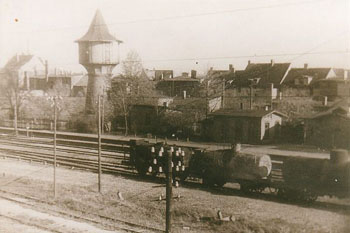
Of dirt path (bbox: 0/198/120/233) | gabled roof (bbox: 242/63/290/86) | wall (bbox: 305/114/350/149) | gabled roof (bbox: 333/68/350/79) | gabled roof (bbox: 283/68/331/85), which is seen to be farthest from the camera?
gabled roof (bbox: 242/63/290/86)

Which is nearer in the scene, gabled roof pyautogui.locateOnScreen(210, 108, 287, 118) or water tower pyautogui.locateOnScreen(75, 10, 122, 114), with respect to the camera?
gabled roof pyautogui.locateOnScreen(210, 108, 287, 118)

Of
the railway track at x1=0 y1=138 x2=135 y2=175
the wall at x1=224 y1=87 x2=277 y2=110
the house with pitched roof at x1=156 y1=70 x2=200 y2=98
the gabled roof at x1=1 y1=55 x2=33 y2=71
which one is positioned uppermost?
the gabled roof at x1=1 y1=55 x2=33 y2=71

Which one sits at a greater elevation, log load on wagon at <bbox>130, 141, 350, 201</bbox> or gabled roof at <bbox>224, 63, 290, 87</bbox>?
gabled roof at <bbox>224, 63, 290, 87</bbox>

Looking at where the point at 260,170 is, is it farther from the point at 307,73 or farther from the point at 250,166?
the point at 307,73

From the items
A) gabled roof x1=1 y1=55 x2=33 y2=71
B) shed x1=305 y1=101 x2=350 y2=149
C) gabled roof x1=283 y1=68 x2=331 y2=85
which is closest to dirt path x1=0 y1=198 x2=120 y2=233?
shed x1=305 y1=101 x2=350 y2=149

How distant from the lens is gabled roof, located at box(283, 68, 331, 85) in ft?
159

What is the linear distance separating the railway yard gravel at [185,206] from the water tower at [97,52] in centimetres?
2127

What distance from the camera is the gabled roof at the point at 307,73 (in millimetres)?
48594

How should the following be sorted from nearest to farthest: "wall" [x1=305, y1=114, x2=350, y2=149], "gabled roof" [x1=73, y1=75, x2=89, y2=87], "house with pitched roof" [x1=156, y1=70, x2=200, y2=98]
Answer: "wall" [x1=305, y1=114, x2=350, y2=149]
"house with pitched roof" [x1=156, y1=70, x2=200, y2=98]
"gabled roof" [x1=73, y1=75, x2=89, y2=87]

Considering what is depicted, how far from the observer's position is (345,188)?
15.2 meters

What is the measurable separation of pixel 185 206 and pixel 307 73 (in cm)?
3996

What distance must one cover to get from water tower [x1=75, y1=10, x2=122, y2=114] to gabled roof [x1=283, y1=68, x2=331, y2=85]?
2418 centimetres

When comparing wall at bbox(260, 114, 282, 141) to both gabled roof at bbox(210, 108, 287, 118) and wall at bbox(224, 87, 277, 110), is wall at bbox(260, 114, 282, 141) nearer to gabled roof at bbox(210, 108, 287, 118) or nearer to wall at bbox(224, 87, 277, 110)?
gabled roof at bbox(210, 108, 287, 118)

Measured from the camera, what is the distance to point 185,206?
1692 centimetres
